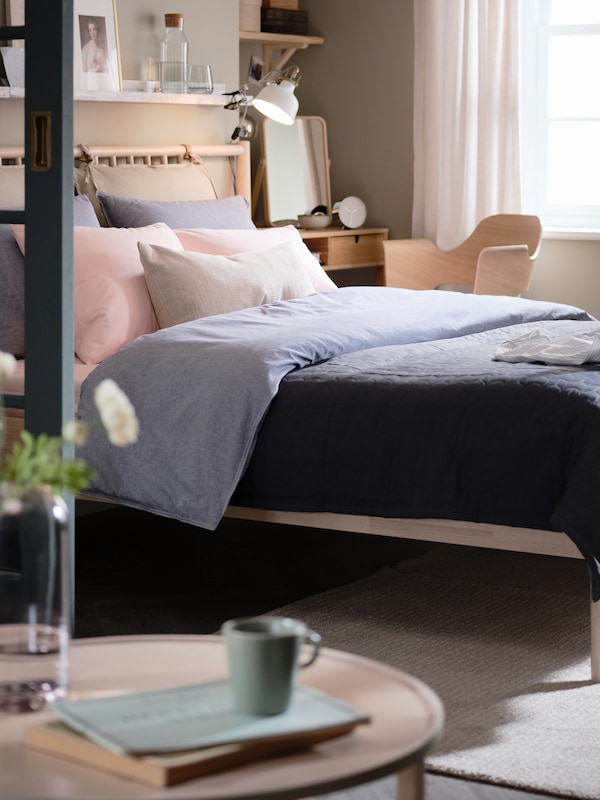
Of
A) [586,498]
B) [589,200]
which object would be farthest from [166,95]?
[586,498]

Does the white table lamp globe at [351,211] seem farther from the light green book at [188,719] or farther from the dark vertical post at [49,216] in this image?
the light green book at [188,719]

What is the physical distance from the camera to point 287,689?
1330mm

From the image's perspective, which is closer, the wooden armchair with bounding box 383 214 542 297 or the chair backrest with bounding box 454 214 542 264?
the wooden armchair with bounding box 383 214 542 297

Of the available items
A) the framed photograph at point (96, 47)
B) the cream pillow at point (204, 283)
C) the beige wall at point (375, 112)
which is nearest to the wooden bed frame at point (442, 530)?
the cream pillow at point (204, 283)

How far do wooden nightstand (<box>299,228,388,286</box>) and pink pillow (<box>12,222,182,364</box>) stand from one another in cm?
176

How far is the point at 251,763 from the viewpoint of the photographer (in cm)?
125

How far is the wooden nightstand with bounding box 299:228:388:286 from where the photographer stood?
564 cm

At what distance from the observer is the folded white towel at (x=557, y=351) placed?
3.15 m

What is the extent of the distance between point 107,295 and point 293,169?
2.43 m

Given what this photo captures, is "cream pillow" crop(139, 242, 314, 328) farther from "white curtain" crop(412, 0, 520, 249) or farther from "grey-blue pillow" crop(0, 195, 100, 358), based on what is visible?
"white curtain" crop(412, 0, 520, 249)

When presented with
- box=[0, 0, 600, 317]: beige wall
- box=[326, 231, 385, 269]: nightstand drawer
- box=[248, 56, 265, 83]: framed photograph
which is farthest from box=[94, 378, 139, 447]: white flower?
box=[248, 56, 265, 83]: framed photograph

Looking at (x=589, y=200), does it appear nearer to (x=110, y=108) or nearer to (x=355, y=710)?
(x=110, y=108)

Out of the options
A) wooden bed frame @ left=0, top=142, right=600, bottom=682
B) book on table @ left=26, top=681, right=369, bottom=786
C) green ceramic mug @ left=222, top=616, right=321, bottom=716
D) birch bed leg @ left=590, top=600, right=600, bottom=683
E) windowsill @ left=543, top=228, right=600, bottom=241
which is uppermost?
windowsill @ left=543, top=228, right=600, bottom=241

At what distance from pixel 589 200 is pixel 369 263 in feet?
3.31
